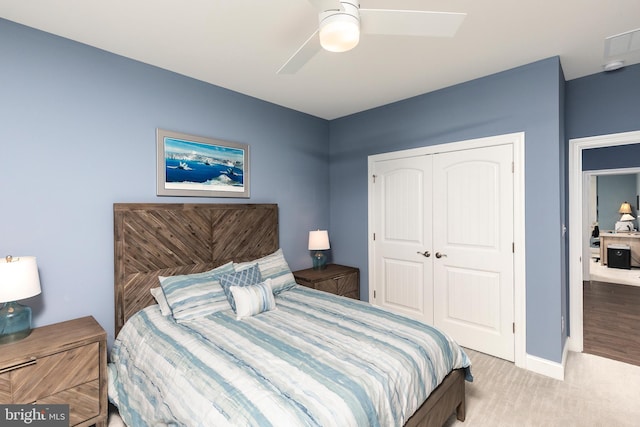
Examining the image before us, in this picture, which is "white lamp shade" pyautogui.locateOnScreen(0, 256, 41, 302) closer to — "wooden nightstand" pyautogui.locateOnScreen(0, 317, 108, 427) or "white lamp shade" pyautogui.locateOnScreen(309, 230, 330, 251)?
"wooden nightstand" pyautogui.locateOnScreen(0, 317, 108, 427)

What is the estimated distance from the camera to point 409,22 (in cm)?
150

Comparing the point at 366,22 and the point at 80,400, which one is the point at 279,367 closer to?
the point at 80,400

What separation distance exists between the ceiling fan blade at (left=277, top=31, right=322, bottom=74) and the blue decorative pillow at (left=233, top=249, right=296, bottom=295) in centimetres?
176

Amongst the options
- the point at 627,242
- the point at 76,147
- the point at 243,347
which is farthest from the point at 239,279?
the point at 627,242

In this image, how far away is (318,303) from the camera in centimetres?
259

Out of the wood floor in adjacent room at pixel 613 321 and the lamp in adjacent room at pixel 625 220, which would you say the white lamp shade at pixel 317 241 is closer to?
the wood floor in adjacent room at pixel 613 321

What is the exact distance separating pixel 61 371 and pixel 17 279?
593 mm

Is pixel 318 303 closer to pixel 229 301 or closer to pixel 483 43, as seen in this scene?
pixel 229 301

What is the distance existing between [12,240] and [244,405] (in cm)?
196

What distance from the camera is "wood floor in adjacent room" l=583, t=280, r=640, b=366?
2.96 meters

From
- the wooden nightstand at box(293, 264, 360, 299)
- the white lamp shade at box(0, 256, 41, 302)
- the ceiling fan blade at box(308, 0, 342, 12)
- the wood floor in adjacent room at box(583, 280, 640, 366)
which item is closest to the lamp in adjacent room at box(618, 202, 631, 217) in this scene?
the wood floor in adjacent room at box(583, 280, 640, 366)

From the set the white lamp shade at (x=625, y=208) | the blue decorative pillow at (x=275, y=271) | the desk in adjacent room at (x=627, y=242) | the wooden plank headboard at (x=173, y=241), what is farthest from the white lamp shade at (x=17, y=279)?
the white lamp shade at (x=625, y=208)

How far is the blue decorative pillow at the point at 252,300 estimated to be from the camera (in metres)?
2.31

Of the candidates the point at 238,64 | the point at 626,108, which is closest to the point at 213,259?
the point at 238,64
